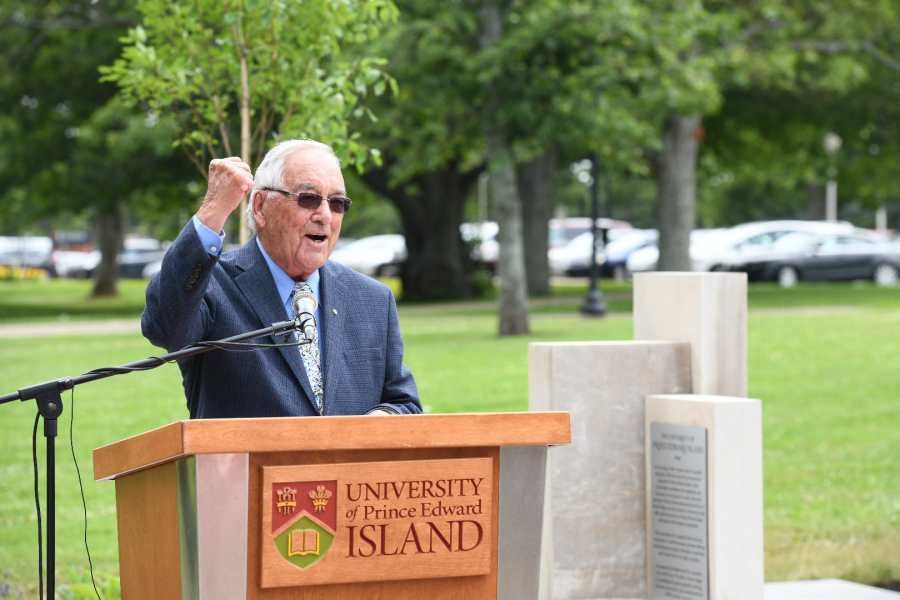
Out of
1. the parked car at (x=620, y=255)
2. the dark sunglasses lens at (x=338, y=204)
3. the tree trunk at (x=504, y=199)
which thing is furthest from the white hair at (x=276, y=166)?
the parked car at (x=620, y=255)

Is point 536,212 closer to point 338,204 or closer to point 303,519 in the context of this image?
point 338,204

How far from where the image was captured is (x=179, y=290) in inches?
137

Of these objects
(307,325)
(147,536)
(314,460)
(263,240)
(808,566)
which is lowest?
(808,566)

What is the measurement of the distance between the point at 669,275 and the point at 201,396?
9.61 ft

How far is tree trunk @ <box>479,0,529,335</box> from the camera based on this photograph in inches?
739

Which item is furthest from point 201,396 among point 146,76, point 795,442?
point 795,442

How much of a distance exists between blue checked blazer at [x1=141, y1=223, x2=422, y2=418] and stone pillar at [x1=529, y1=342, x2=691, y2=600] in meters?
1.80

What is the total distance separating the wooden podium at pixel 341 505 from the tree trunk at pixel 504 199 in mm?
15713

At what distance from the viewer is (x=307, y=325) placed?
3289 millimetres

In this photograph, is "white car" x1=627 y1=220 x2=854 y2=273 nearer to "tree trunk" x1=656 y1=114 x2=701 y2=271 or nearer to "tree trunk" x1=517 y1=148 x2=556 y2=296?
"tree trunk" x1=517 y1=148 x2=556 y2=296

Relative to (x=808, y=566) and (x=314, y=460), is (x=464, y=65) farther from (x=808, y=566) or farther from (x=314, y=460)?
(x=314, y=460)

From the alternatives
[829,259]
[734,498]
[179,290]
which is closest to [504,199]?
[734,498]

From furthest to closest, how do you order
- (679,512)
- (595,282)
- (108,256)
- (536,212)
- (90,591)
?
(108,256) < (536,212) < (595,282) < (679,512) < (90,591)

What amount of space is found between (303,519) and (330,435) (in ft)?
0.73
